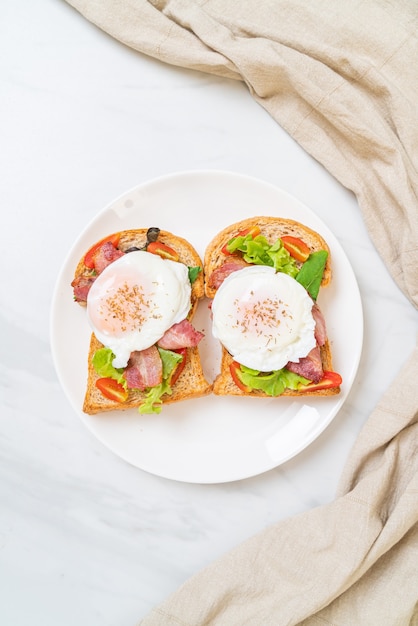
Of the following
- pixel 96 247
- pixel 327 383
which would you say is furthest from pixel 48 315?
pixel 327 383

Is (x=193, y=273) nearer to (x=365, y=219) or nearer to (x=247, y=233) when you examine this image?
(x=247, y=233)

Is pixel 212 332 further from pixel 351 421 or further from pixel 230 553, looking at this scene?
pixel 230 553

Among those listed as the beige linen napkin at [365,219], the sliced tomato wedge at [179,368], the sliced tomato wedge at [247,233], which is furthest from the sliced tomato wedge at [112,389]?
the beige linen napkin at [365,219]

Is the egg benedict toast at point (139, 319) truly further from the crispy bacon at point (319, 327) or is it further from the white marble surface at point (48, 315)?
the crispy bacon at point (319, 327)

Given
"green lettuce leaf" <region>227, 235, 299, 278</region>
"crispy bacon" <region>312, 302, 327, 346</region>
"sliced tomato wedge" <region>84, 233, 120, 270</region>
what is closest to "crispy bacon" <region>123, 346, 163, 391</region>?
"sliced tomato wedge" <region>84, 233, 120, 270</region>

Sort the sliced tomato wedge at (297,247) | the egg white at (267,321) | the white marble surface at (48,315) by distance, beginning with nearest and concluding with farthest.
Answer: the egg white at (267,321) → the sliced tomato wedge at (297,247) → the white marble surface at (48,315)

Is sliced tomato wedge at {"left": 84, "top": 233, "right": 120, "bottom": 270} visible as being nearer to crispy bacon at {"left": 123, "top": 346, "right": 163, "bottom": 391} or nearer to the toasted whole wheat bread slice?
the toasted whole wheat bread slice
